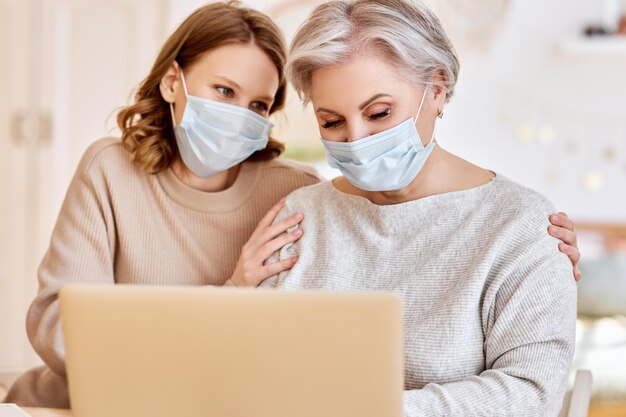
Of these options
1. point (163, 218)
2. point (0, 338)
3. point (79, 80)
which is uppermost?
point (163, 218)

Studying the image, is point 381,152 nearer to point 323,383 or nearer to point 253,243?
point 253,243

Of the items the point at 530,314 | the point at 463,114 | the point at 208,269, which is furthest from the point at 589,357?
the point at 530,314

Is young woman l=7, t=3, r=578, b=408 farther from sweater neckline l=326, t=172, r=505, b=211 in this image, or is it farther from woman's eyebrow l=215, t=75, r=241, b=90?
sweater neckline l=326, t=172, r=505, b=211

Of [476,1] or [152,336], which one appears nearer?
[152,336]

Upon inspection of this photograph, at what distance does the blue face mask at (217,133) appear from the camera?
6.14 ft

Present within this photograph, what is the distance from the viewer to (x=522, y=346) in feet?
4.41

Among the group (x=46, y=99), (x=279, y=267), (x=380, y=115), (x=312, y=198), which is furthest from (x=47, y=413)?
(x=46, y=99)

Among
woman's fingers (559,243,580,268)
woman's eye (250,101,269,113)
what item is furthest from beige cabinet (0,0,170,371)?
woman's fingers (559,243,580,268)

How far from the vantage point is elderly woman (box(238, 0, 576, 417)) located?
1345mm

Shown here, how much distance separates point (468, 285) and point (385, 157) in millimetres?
260

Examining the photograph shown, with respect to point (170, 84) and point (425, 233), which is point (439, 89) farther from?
point (170, 84)

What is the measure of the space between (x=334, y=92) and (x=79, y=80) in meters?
2.72

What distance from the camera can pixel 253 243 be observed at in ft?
5.67

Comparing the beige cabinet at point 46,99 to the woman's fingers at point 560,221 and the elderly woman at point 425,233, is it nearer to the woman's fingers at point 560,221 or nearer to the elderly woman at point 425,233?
the elderly woman at point 425,233
